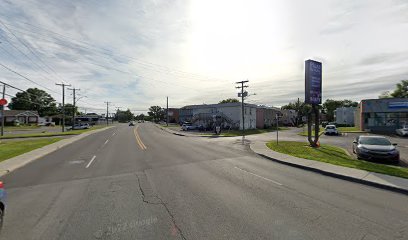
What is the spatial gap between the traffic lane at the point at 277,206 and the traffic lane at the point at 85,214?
0.60 meters

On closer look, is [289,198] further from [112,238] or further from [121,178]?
[121,178]

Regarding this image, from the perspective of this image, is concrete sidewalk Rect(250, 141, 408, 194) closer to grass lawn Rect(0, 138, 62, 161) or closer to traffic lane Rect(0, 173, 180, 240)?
traffic lane Rect(0, 173, 180, 240)

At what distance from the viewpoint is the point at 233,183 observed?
8.93 metres

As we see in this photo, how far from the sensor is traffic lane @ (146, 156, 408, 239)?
5043mm

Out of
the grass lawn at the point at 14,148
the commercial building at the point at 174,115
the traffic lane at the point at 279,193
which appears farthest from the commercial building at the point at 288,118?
the traffic lane at the point at 279,193

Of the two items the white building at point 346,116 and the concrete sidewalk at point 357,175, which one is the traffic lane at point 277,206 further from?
the white building at point 346,116

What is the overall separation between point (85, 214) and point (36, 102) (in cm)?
12407

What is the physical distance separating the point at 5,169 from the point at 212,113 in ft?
150

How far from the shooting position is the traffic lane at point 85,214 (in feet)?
16.3

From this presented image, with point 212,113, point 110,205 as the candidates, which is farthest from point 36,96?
point 110,205

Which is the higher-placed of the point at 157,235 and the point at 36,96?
the point at 36,96

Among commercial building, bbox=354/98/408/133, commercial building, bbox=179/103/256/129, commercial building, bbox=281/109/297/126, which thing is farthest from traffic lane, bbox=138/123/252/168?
commercial building, bbox=281/109/297/126

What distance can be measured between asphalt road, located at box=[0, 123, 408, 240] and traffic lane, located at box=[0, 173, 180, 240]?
2 cm

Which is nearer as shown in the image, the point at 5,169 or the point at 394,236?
the point at 394,236
